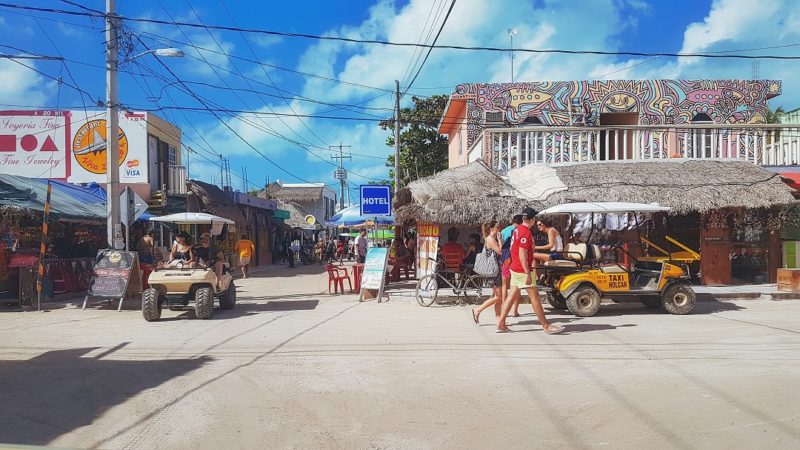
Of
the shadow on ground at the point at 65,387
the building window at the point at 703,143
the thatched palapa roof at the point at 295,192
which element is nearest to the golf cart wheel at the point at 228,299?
the shadow on ground at the point at 65,387

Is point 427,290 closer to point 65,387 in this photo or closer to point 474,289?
point 474,289

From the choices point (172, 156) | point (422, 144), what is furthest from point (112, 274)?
point (422, 144)

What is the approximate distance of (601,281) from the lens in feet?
37.1

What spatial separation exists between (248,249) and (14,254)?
9.33 meters

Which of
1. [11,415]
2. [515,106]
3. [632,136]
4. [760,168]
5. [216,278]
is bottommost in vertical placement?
[11,415]

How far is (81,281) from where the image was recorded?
17297 mm

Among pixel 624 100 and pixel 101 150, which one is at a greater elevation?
pixel 624 100

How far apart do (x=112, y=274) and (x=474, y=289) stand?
7805 millimetres

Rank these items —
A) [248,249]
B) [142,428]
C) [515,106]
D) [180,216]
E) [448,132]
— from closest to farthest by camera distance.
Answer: [142,428], [180,216], [515,106], [248,249], [448,132]

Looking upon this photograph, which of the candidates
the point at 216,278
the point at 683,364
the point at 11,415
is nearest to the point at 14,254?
the point at 216,278

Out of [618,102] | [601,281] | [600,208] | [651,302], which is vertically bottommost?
[651,302]

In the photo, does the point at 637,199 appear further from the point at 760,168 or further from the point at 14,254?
the point at 14,254

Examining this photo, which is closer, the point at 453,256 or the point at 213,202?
the point at 453,256

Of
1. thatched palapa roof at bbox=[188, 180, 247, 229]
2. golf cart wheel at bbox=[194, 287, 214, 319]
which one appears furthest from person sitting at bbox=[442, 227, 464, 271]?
thatched palapa roof at bbox=[188, 180, 247, 229]
